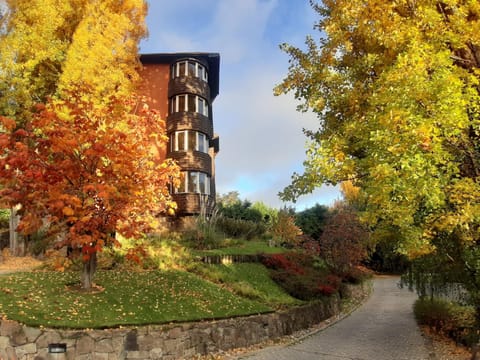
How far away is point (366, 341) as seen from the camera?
11.4 meters

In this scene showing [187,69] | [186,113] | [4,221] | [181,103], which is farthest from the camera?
[187,69]

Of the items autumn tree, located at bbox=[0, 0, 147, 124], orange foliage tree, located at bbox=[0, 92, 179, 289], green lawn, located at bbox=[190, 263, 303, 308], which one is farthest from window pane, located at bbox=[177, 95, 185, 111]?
orange foliage tree, located at bbox=[0, 92, 179, 289]

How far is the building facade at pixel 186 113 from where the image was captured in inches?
1072

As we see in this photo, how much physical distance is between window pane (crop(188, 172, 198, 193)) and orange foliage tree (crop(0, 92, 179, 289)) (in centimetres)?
1620

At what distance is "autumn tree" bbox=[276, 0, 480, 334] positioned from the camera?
726 centimetres

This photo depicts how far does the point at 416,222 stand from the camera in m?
8.63

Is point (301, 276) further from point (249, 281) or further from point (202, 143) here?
point (202, 143)

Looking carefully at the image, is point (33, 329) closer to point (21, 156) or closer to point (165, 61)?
point (21, 156)

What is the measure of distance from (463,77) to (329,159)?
3.40 meters

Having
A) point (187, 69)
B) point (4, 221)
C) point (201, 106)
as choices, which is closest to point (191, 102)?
point (201, 106)

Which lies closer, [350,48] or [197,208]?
[350,48]

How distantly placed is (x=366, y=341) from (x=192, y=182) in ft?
58.8

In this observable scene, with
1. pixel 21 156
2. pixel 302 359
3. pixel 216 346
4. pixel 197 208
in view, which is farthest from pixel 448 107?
pixel 197 208

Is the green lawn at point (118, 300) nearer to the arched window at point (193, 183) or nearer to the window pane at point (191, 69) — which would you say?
the arched window at point (193, 183)
